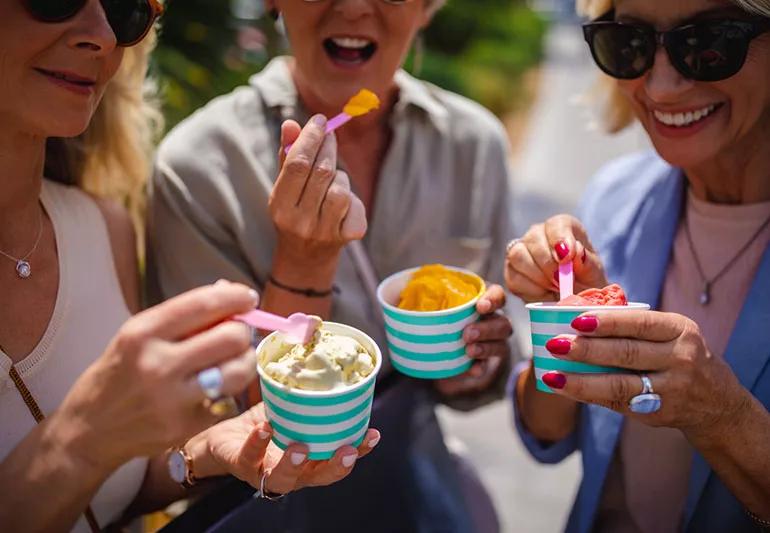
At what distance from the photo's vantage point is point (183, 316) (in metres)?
1.22

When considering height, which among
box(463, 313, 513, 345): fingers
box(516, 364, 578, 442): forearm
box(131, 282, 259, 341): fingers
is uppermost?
box(131, 282, 259, 341): fingers

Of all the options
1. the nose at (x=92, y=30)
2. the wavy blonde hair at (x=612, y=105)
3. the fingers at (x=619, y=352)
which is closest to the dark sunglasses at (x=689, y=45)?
the wavy blonde hair at (x=612, y=105)

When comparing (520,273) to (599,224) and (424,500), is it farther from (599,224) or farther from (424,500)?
(424,500)

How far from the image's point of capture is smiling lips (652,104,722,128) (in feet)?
6.79

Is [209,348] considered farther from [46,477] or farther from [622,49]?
[622,49]

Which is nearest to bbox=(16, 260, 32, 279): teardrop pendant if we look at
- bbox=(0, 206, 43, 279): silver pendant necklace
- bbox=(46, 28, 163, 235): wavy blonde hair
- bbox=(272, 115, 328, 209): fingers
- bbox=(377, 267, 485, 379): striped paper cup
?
bbox=(0, 206, 43, 279): silver pendant necklace

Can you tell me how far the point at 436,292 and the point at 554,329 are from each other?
443 mm

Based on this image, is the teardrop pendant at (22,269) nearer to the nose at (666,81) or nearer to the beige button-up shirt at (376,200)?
the beige button-up shirt at (376,200)

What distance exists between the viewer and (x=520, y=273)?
196cm

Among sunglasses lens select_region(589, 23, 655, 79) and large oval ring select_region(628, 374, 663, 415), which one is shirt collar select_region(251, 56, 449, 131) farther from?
large oval ring select_region(628, 374, 663, 415)

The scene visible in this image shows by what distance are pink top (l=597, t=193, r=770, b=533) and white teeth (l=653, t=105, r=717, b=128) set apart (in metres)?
0.30

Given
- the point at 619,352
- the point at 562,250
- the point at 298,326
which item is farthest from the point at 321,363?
the point at 562,250

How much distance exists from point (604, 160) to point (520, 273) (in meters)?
8.29

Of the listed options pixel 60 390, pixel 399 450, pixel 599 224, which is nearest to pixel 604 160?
pixel 599 224
